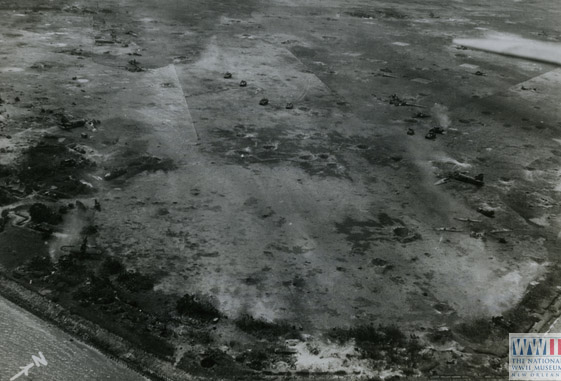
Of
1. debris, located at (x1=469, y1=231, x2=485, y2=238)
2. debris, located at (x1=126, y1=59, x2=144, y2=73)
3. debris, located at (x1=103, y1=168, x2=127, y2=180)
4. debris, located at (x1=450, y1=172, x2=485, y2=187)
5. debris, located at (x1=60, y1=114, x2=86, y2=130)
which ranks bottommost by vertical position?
debris, located at (x1=469, y1=231, x2=485, y2=238)

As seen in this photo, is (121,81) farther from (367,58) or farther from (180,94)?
(367,58)

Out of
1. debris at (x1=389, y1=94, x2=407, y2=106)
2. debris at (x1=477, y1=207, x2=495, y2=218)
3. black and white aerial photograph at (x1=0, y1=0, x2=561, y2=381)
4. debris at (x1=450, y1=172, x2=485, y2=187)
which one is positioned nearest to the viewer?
black and white aerial photograph at (x1=0, y1=0, x2=561, y2=381)

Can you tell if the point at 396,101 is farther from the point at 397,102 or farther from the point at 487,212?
the point at 487,212

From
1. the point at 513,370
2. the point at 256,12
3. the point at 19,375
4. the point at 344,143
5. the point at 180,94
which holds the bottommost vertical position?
the point at 513,370

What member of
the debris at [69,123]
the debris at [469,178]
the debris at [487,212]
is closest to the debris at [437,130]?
the debris at [469,178]

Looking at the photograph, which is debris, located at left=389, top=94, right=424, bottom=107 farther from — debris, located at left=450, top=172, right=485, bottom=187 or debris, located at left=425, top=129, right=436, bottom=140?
debris, located at left=450, top=172, right=485, bottom=187

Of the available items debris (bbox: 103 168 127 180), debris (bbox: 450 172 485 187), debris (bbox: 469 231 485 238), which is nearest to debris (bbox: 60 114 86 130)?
debris (bbox: 103 168 127 180)

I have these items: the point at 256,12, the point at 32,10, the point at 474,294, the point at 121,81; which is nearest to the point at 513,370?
the point at 474,294

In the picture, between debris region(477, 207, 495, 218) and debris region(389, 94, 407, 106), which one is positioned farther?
debris region(389, 94, 407, 106)
